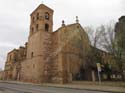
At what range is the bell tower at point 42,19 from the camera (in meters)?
41.4

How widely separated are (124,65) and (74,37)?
1331 centimetres

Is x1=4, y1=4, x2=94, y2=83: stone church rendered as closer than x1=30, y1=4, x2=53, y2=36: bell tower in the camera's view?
Yes

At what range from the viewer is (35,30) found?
4241 centimetres

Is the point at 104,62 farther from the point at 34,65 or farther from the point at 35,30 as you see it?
the point at 35,30

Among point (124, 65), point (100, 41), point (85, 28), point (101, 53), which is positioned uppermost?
point (85, 28)

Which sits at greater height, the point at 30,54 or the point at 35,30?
the point at 35,30

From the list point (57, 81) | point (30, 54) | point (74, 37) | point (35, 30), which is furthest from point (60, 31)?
point (57, 81)

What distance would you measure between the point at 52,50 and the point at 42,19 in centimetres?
879

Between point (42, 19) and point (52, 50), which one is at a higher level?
point (42, 19)

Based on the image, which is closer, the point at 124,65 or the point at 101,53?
the point at 124,65

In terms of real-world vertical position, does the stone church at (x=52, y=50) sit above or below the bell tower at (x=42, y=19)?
below

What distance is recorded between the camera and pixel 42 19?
136 ft

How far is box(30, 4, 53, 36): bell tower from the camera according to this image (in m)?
41.4

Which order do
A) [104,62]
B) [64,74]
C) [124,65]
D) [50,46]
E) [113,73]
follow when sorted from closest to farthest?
1. [124,65]
2. [64,74]
3. [104,62]
4. [113,73]
5. [50,46]
